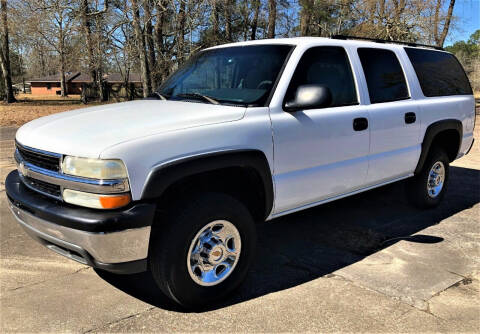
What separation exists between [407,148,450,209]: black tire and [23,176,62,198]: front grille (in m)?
4.07

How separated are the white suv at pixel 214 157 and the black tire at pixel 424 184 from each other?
23.7 inches

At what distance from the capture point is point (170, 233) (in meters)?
2.79

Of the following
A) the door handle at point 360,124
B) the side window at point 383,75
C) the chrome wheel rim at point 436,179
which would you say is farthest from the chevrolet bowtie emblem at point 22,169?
the chrome wheel rim at point 436,179

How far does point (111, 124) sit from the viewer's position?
2951 mm

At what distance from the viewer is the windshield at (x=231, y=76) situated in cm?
349

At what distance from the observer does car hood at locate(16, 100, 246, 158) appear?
8.82 feet

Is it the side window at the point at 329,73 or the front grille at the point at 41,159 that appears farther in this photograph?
the side window at the point at 329,73

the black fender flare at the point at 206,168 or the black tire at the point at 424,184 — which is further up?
the black fender flare at the point at 206,168

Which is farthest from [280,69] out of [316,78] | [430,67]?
[430,67]

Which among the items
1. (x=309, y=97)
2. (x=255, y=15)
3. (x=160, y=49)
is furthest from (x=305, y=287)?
(x=255, y=15)

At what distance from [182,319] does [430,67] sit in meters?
4.09

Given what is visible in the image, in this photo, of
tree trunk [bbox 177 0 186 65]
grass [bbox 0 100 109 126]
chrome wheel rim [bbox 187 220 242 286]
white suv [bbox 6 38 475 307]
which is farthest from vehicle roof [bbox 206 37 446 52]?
grass [bbox 0 100 109 126]

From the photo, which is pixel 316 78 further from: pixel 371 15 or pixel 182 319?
pixel 371 15

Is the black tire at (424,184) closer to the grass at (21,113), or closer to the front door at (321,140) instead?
the front door at (321,140)
